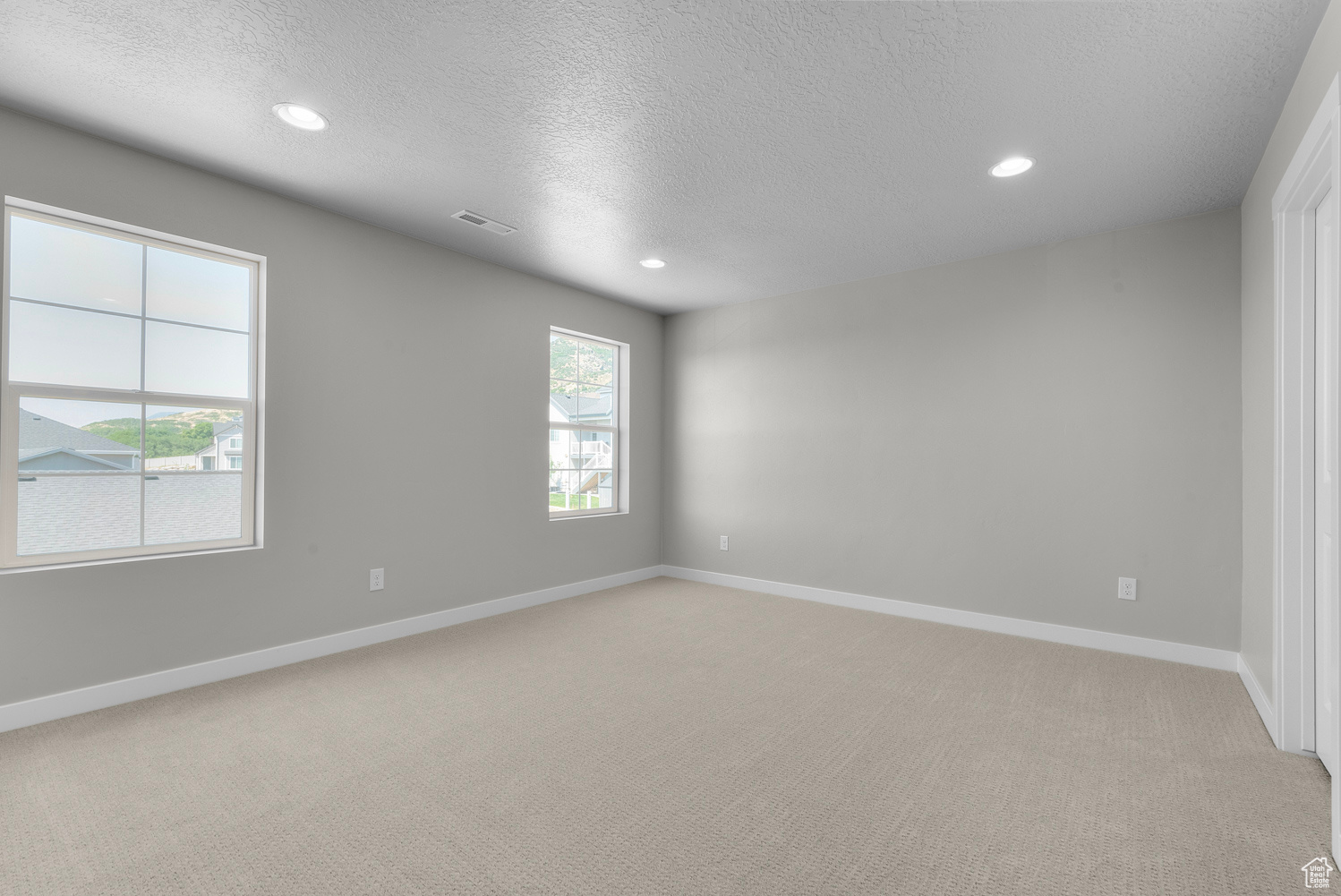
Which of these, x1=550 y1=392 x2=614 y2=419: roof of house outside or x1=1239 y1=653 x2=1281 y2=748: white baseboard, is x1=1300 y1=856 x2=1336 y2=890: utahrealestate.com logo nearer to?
x1=1239 y1=653 x2=1281 y2=748: white baseboard

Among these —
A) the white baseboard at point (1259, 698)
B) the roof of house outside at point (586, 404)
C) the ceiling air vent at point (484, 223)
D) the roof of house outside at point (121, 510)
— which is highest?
the ceiling air vent at point (484, 223)

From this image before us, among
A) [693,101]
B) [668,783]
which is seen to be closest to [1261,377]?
[693,101]

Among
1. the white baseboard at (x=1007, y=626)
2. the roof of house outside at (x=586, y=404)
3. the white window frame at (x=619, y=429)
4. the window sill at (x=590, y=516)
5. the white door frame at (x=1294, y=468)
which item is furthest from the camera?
the white window frame at (x=619, y=429)

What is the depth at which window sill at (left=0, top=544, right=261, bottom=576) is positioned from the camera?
2455mm

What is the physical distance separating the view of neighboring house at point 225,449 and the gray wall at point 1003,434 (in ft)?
11.2

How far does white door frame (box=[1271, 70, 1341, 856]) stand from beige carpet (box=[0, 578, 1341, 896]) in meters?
0.24

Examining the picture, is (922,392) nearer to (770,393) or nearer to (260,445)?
(770,393)

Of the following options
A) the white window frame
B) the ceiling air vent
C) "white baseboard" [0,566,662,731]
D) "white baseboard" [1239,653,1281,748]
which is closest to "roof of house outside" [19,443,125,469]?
"white baseboard" [0,566,662,731]

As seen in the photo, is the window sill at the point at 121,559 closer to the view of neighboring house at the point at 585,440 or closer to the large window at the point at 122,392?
the large window at the point at 122,392

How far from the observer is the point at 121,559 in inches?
106

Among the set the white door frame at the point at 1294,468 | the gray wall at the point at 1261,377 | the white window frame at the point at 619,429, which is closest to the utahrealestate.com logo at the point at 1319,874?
the white door frame at the point at 1294,468

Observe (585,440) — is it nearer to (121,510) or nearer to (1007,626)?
(121,510)

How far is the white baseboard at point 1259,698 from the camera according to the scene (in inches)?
94.6

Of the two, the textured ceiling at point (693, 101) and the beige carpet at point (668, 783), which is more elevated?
the textured ceiling at point (693, 101)
